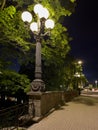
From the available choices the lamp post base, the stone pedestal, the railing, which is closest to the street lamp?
the lamp post base

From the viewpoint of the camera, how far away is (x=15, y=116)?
11.5 meters

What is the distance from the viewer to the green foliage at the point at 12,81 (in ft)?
62.4

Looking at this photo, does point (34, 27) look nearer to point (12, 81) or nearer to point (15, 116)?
point (15, 116)

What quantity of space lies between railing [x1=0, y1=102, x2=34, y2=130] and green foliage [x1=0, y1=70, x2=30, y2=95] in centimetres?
511

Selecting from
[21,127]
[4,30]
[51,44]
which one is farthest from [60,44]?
[21,127]

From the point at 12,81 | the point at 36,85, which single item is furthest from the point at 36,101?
the point at 12,81

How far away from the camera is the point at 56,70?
36000 mm

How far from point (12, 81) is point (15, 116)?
8.15 meters

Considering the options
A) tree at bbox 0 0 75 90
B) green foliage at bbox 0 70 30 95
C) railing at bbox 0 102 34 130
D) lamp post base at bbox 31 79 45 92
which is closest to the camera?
railing at bbox 0 102 34 130

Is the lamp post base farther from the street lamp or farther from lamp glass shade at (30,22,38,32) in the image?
lamp glass shade at (30,22,38,32)

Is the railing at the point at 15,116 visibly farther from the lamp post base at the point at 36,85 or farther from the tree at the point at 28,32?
the tree at the point at 28,32

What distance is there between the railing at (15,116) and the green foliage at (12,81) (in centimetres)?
511

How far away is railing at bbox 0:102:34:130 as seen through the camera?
33.6 feet

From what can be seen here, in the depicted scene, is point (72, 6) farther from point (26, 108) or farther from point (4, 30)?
point (26, 108)
